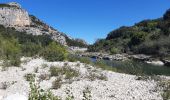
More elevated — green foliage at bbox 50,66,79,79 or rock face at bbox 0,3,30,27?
rock face at bbox 0,3,30,27

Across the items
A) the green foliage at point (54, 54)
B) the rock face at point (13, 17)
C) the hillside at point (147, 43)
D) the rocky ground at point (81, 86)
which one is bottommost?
the rocky ground at point (81, 86)

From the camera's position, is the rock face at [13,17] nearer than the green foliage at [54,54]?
No

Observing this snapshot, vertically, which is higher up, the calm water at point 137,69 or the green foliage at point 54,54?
the green foliage at point 54,54

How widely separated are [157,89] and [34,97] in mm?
12079

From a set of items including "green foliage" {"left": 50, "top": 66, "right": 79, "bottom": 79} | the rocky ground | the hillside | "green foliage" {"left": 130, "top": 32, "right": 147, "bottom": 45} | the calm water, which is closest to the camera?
the rocky ground

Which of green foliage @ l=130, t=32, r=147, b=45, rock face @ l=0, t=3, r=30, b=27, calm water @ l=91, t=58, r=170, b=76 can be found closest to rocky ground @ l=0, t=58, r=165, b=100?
calm water @ l=91, t=58, r=170, b=76

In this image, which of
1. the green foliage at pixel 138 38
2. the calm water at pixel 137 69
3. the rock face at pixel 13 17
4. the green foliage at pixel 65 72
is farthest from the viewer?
the rock face at pixel 13 17

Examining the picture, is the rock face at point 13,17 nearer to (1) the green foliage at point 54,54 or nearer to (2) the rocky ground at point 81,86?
(1) the green foliage at point 54,54

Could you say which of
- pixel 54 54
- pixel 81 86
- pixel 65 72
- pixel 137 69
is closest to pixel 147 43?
pixel 54 54

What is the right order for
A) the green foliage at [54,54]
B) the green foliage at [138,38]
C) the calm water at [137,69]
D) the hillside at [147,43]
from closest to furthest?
the calm water at [137,69] < the green foliage at [54,54] < the hillside at [147,43] < the green foliage at [138,38]

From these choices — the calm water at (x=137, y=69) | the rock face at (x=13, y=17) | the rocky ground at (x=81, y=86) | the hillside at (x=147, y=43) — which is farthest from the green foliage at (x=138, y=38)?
the rocky ground at (x=81, y=86)

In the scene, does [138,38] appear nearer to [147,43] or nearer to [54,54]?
[147,43]

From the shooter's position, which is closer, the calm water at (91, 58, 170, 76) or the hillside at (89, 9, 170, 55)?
the calm water at (91, 58, 170, 76)

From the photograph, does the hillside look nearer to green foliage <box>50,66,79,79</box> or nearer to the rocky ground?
green foliage <box>50,66,79,79</box>
